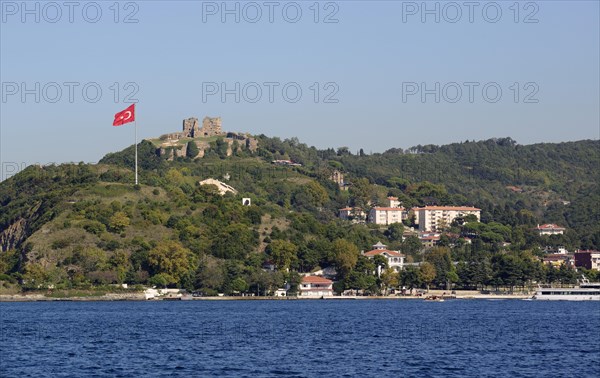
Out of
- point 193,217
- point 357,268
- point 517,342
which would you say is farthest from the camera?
point 193,217

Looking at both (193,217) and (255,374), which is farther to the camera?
(193,217)

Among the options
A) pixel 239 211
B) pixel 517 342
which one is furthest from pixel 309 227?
pixel 517 342

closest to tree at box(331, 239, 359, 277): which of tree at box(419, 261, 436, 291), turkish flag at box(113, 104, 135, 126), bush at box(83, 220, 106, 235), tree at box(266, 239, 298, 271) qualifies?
tree at box(266, 239, 298, 271)

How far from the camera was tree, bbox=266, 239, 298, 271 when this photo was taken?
160875mm

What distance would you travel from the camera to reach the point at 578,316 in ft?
353

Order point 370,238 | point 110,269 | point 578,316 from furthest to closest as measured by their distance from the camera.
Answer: point 370,238 < point 110,269 < point 578,316

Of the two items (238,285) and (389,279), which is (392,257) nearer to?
(389,279)

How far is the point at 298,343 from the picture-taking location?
6981 centimetres

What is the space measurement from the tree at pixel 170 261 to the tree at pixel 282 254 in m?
14.0

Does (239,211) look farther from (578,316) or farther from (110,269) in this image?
(578,316)

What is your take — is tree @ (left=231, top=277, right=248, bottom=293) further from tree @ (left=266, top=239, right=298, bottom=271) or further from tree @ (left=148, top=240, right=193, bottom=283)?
tree @ (left=266, top=239, right=298, bottom=271)

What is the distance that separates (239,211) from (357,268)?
2497 centimetres

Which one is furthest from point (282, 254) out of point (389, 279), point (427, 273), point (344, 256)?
point (427, 273)

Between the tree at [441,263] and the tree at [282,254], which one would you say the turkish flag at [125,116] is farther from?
the tree at [441,263]
